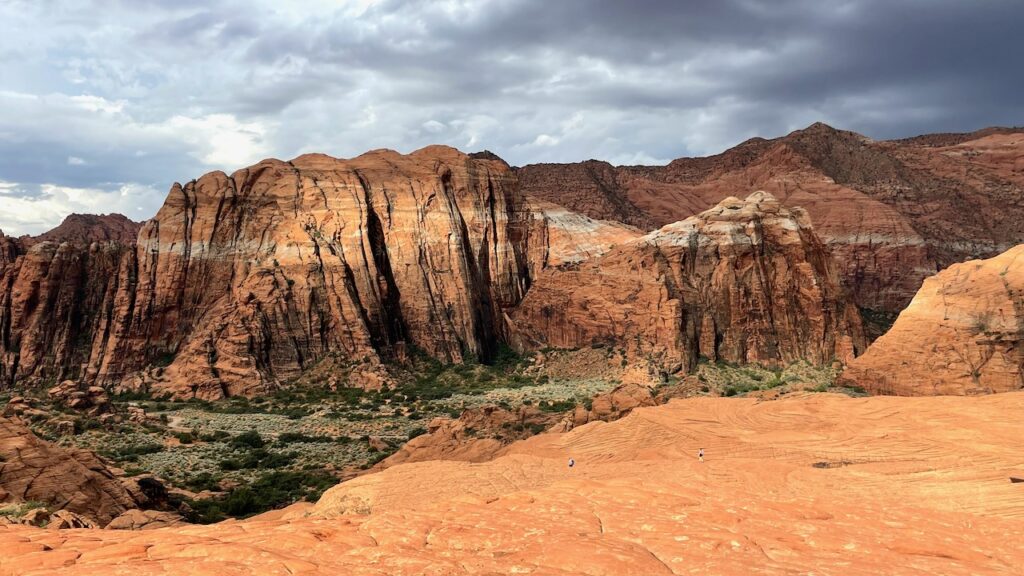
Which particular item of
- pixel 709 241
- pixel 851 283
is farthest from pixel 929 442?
pixel 851 283

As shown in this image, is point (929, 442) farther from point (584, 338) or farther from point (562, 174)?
point (562, 174)

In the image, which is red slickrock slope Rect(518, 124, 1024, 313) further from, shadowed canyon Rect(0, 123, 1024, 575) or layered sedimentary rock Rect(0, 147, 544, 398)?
layered sedimentary rock Rect(0, 147, 544, 398)

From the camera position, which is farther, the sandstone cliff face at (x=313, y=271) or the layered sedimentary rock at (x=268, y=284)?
the sandstone cliff face at (x=313, y=271)

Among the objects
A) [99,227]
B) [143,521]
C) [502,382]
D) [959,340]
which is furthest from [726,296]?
[99,227]

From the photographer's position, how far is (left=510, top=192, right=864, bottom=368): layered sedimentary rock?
63.8 m

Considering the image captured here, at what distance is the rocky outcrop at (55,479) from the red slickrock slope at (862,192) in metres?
90.4

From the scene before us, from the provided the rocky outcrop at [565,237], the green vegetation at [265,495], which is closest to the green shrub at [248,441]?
the green vegetation at [265,495]

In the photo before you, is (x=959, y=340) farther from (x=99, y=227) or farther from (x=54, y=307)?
(x=99, y=227)

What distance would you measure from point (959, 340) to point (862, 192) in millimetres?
87592

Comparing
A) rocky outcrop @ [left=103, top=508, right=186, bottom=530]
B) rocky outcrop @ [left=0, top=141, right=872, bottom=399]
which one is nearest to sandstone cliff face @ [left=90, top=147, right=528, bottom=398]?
rocky outcrop @ [left=0, top=141, right=872, bottom=399]

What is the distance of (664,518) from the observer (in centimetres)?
1380

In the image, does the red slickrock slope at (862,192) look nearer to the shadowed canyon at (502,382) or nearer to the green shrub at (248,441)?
the shadowed canyon at (502,382)

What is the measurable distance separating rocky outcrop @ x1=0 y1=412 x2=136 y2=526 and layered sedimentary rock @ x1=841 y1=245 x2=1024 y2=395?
4451 centimetres

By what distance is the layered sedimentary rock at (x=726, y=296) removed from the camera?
63781 millimetres
